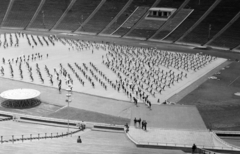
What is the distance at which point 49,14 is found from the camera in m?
113

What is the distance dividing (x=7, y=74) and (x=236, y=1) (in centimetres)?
7065

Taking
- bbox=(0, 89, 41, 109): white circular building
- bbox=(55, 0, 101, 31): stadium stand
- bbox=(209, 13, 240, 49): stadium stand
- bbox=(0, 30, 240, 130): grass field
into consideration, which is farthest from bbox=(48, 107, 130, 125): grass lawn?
bbox=(55, 0, 101, 31): stadium stand

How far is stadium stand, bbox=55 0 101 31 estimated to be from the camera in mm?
107400

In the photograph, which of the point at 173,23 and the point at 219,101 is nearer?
A: the point at 219,101

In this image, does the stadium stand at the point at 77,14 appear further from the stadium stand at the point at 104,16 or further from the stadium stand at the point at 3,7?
the stadium stand at the point at 3,7

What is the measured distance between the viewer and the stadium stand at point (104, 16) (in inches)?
4109

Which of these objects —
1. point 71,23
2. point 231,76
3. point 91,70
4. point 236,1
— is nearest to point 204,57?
point 231,76

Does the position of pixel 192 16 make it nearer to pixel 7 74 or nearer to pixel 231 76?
pixel 231 76

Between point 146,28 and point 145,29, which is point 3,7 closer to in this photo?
point 145,29

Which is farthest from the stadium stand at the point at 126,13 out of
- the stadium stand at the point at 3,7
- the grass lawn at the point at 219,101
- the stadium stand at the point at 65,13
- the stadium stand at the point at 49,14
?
the grass lawn at the point at 219,101

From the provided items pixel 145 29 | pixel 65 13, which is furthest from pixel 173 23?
pixel 65 13

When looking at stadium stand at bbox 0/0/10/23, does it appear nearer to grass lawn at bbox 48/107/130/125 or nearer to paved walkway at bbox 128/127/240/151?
grass lawn at bbox 48/107/130/125

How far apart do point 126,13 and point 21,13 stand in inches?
1462

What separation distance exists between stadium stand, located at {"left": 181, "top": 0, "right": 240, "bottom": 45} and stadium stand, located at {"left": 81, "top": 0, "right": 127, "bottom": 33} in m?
27.5
